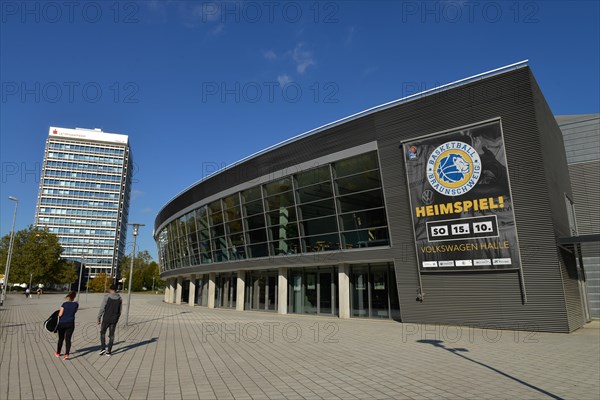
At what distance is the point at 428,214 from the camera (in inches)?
720

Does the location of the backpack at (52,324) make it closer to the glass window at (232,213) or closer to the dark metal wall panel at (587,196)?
the glass window at (232,213)

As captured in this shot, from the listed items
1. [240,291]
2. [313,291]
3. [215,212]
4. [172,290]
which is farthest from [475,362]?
[172,290]

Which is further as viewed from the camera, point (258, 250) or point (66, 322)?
point (258, 250)

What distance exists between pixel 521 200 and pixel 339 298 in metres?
11.2

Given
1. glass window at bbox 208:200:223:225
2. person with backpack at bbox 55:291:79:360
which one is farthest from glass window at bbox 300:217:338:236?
person with backpack at bbox 55:291:79:360

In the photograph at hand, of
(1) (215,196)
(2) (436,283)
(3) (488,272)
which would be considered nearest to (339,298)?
(2) (436,283)

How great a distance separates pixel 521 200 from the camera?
53.2 ft

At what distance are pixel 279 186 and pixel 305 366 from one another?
16866mm

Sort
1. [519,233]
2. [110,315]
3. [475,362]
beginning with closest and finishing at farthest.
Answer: [475,362], [110,315], [519,233]

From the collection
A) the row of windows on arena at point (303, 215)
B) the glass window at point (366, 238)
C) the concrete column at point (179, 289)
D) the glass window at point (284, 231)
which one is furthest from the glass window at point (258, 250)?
the concrete column at point (179, 289)

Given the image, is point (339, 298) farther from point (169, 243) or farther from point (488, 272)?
point (169, 243)

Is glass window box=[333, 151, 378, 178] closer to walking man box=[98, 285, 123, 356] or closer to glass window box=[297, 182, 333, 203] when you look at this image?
glass window box=[297, 182, 333, 203]

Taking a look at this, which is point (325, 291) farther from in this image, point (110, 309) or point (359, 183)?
point (110, 309)

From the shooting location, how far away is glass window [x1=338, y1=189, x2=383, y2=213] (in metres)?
20.7
